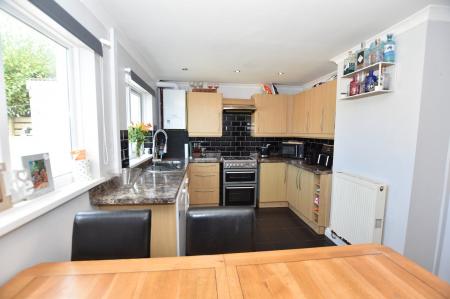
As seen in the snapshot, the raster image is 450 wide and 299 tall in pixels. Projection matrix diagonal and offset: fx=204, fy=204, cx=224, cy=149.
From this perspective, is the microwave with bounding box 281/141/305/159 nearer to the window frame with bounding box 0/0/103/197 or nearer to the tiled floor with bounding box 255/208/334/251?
the tiled floor with bounding box 255/208/334/251

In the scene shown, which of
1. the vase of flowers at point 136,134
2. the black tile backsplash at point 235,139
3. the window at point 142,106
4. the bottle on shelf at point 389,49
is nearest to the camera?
the bottle on shelf at point 389,49

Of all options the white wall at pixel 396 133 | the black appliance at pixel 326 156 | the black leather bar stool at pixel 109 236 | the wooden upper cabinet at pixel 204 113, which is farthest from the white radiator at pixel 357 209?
the wooden upper cabinet at pixel 204 113

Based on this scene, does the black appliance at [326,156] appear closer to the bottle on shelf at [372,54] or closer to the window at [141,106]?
the bottle on shelf at [372,54]

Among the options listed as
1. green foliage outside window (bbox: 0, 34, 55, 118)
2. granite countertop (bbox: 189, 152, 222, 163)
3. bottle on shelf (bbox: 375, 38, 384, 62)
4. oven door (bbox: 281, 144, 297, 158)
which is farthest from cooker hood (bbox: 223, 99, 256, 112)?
green foliage outside window (bbox: 0, 34, 55, 118)

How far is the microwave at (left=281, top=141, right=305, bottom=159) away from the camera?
3.67 metres

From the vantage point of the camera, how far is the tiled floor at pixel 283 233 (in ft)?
7.94

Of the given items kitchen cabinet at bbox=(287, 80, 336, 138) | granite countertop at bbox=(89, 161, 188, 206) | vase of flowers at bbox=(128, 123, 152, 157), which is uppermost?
kitchen cabinet at bbox=(287, 80, 336, 138)

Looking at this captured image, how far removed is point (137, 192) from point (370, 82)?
2198mm

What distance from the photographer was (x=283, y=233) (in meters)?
2.70

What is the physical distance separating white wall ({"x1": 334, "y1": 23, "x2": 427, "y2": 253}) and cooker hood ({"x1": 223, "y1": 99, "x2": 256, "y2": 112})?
1.76 metres

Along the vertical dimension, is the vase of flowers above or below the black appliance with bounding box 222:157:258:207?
above

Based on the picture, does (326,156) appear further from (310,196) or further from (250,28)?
(250,28)

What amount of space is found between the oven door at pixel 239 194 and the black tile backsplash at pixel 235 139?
756 millimetres

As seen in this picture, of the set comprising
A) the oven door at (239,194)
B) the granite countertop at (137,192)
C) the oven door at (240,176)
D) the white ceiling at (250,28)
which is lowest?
the oven door at (239,194)
